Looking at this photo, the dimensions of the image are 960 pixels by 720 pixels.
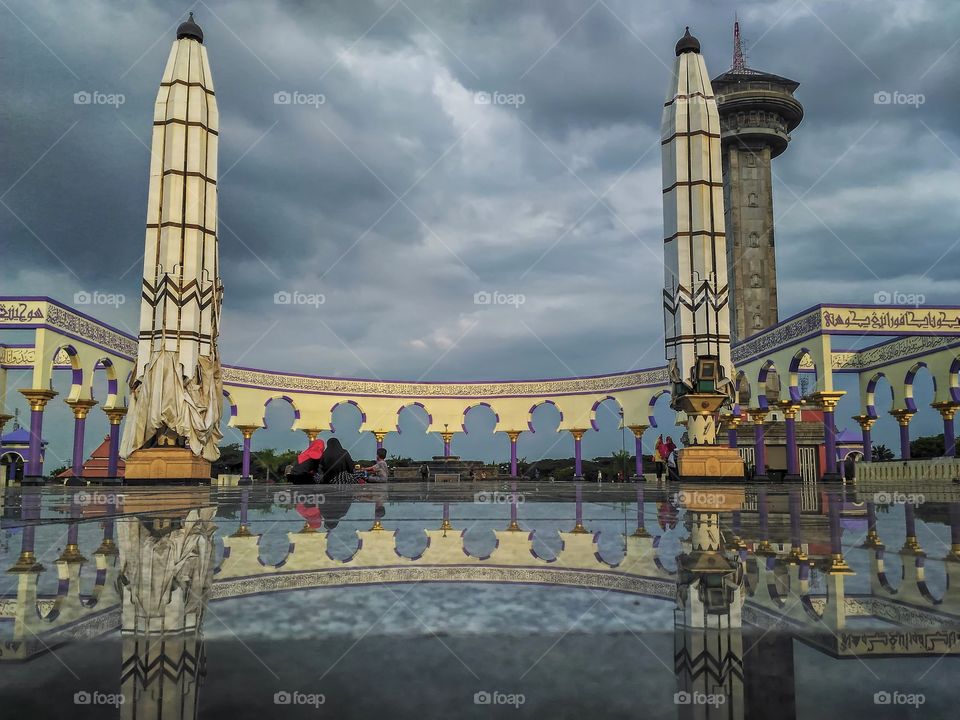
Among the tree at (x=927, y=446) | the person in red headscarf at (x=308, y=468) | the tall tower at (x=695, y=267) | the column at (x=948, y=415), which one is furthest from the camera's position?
the tree at (x=927, y=446)

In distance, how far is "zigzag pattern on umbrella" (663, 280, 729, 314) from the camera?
12.4m

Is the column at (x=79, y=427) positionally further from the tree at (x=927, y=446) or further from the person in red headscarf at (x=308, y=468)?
the tree at (x=927, y=446)

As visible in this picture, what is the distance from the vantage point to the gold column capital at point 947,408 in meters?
18.0

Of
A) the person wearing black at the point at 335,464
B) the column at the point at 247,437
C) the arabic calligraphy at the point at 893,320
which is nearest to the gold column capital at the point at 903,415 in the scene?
the arabic calligraphy at the point at 893,320

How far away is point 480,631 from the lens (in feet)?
3.74

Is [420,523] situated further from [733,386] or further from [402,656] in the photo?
[733,386]

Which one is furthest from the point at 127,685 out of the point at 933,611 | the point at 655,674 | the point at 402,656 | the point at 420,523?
the point at 420,523

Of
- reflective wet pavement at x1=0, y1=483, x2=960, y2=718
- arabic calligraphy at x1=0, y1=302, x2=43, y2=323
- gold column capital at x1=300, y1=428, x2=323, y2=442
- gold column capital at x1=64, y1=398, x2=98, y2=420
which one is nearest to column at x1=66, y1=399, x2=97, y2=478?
gold column capital at x1=64, y1=398, x2=98, y2=420

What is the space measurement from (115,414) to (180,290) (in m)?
8.98

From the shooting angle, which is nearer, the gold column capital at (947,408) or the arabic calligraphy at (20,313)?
the arabic calligraphy at (20,313)

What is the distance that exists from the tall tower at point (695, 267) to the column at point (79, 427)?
1395 cm

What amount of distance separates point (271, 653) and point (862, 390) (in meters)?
24.4

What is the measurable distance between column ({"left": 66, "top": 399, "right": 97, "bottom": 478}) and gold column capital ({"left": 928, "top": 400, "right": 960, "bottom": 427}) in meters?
21.7

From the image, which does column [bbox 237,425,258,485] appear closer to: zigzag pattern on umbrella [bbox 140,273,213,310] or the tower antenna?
zigzag pattern on umbrella [bbox 140,273,213,310]
